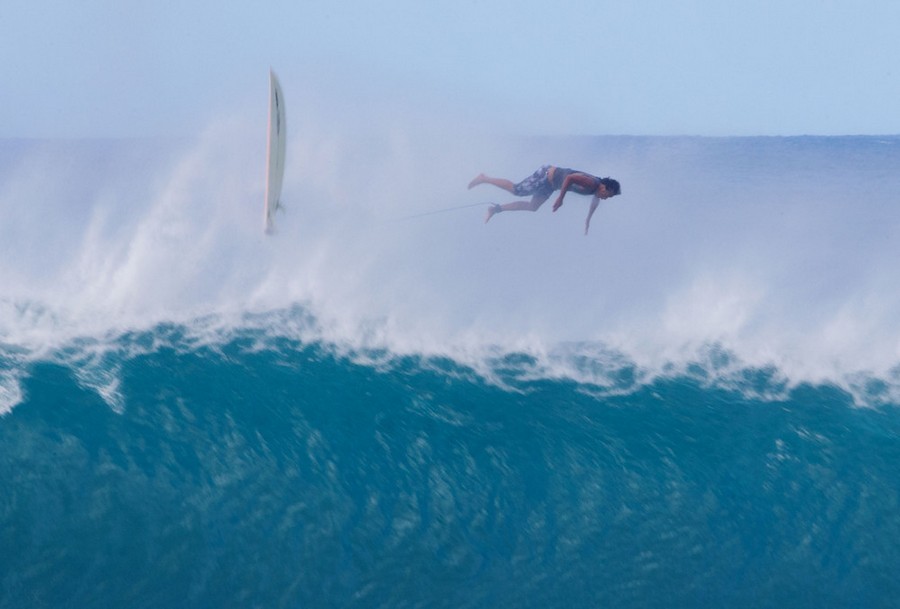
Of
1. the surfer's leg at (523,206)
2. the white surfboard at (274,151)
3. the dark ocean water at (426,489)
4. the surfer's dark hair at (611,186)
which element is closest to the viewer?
the dark ocean water at (426,489)

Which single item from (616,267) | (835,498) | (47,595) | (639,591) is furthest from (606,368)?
(47,595)

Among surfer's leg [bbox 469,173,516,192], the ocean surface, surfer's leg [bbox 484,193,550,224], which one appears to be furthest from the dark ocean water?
surfer's leg [bbox 469,173,516,192]

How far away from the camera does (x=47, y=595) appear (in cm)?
602

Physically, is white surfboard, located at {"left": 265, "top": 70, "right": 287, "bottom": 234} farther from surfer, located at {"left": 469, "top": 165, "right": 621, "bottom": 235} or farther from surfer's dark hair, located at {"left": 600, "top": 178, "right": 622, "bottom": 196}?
surfer's dark hair, located at {"left": 600, "top": 178, "right": 622, "bottom": 196}

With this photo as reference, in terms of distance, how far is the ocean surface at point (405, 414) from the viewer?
641 cm

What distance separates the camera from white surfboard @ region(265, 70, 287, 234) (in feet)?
32.1

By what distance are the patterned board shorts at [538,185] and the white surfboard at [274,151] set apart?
3106mm

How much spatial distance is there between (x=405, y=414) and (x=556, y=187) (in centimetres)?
350

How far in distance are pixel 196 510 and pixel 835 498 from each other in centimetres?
589

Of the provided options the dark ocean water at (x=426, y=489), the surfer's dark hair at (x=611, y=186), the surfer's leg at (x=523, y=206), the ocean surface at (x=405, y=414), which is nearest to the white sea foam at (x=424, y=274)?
the ocean surface at (x=405, y=414)

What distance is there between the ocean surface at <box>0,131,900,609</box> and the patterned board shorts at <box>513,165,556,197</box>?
5.85 ft

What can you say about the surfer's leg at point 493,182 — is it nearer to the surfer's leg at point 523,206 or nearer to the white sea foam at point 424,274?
the surfer's leg at point 523,206

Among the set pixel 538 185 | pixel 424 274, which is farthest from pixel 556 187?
pixel 424 274

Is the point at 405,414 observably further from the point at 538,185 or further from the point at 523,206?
the point at 538,185
